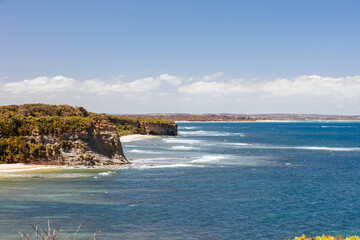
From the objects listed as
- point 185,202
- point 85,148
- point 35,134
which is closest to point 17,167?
point 35,134

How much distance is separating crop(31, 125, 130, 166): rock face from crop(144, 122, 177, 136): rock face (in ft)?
276

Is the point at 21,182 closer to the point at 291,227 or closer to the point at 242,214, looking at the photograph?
the point at 242,214

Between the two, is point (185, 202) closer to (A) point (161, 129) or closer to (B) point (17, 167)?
(B) point (17, 167)

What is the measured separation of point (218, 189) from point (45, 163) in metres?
22.4

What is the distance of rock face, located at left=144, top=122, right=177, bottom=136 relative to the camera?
132125mm

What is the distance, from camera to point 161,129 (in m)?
134

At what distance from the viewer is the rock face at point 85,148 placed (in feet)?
147

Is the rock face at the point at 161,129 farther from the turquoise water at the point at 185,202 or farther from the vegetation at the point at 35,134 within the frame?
the turquoise water at the point at 185,202

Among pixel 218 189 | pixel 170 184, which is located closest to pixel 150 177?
pixel 170 184

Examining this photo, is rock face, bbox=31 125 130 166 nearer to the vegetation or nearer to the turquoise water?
the vegetation

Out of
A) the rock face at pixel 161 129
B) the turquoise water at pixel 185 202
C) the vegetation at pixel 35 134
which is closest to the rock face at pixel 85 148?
the vegetation at pixel 35 134

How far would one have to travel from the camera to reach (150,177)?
38312mm

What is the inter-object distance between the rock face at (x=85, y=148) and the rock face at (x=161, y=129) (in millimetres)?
84222

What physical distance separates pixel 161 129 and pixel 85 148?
88.3 meters
